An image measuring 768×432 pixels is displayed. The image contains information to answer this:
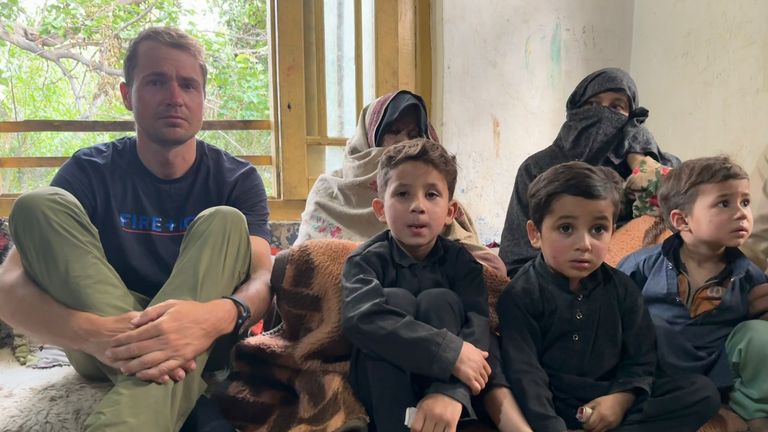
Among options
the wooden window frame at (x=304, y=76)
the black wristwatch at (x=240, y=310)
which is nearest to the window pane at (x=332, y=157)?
the wooden window frame at (x=304, y=76)

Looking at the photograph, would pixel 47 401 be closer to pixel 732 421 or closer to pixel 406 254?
pixel 406 254

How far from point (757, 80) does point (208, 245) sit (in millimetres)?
1868

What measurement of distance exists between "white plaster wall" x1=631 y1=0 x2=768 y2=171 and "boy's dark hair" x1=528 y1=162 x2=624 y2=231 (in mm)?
1045

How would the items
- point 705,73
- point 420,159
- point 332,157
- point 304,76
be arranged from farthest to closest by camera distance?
point 332,157 → point 304,76 → point 705,73 → point 420,159

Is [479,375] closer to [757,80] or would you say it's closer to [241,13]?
[757,80]

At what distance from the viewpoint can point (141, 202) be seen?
141 centimetres

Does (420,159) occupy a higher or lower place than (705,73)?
lower

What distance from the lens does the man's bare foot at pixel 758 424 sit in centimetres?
114

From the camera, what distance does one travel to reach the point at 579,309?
1188mm

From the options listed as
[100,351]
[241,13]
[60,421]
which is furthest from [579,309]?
[241,13]

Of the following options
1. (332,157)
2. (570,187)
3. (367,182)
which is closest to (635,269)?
(570,187)

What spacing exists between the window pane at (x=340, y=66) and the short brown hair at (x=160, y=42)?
124 centimetres

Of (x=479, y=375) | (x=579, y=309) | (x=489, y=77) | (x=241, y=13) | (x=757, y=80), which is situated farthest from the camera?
(x=241, y=13)

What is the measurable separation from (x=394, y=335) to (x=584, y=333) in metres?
0.41
